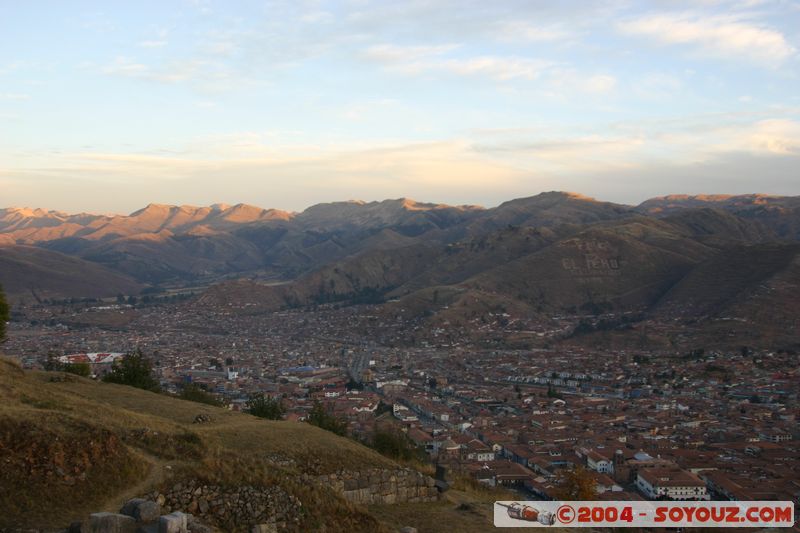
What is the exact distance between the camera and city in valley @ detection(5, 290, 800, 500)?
32.5 meters

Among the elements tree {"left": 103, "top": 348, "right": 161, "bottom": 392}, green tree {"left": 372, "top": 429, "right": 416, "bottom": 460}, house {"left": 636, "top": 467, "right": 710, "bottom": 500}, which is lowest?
house {"left": 636, "top": 467, "right": 710, "bottom": 500}

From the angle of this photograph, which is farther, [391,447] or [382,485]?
[391,447]

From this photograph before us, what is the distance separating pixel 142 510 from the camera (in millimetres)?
8500

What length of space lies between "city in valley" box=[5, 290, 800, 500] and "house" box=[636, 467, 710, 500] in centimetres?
8

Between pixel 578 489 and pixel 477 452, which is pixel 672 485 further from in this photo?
pixel 578 489

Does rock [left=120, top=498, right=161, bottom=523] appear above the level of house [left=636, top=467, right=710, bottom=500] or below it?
above

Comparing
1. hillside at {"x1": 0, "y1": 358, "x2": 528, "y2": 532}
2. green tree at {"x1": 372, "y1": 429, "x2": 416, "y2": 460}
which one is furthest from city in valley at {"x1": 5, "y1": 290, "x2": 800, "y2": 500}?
hillside at {"x1": 0, "y1": 358, "x2": 528, "y2": 532}

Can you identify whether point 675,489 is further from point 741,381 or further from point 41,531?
point 741,381

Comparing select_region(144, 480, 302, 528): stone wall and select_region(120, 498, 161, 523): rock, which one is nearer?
select_region(120, 498, 161, 523): rock

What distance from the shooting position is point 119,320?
A: 10744cm

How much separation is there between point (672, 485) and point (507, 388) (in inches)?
1261

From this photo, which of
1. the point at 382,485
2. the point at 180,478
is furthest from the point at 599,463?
the point at 180,478

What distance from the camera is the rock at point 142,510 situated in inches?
333

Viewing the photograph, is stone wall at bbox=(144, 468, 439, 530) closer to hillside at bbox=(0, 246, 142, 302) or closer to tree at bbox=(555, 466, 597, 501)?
tree at bbox=(555, 466, 597, 501)
